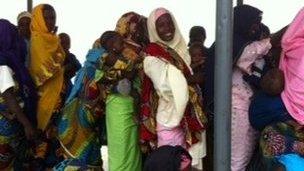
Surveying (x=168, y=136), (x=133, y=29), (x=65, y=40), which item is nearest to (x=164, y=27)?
(x=133, y=29)

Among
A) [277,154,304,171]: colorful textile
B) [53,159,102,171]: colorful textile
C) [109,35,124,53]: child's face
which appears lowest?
[53,159,102,171]: colorful textile

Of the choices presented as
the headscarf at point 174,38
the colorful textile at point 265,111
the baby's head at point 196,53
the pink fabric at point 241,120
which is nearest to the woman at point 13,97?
the headscarf at point 174,38

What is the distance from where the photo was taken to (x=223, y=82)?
8.63ft

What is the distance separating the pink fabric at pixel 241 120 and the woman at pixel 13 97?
132cm

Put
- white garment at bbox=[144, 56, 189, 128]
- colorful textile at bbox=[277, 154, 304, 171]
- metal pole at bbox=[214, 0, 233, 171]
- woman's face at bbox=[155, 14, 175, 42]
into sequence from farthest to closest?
woman's face at bbox=[155, 14, 175, 42]
white garment at bbox=[144, 56, 189, 128]
colorful textile at bbox=[277, 154, 304, 171]
metal pole at bbox=[214, 0, 233, 171]

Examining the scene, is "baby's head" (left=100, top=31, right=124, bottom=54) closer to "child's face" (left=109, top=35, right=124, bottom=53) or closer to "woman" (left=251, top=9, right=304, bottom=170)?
"child's face" (left=109, top=35, right=124, bottom=53)

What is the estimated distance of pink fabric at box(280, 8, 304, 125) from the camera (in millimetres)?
3168

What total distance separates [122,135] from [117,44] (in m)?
0.55

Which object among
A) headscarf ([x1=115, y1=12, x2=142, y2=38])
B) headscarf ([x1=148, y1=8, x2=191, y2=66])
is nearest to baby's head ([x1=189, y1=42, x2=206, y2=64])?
headscarf ([x1=148, y1=8, x2=191, y2=66])

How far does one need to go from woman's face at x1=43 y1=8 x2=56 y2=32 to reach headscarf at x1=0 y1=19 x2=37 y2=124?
0.20 metres

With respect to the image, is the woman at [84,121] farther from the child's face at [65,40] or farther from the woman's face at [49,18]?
the child's face at [65,40]

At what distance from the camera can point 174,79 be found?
345 cm

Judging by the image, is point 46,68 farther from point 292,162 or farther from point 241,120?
point 292,162

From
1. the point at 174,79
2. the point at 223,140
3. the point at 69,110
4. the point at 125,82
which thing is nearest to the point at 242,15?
the point at 174,79
